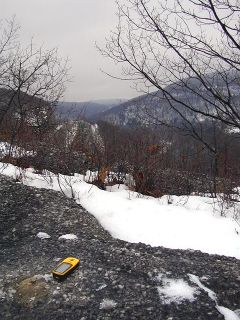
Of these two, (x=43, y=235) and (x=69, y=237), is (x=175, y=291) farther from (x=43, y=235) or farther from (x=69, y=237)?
(x=43, y=235)

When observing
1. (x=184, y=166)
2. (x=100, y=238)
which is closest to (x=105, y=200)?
(x=100, y=238)

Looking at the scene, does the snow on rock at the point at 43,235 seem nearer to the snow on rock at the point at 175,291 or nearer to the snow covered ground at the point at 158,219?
the snow covered ground at the point at 158,219

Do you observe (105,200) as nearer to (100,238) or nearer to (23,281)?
(100,238)

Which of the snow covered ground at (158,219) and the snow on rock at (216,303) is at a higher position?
the snow covered ground at (158,219)

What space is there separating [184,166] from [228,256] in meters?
4.26

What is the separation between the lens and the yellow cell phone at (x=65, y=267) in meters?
3.38

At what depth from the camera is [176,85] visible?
195 inches

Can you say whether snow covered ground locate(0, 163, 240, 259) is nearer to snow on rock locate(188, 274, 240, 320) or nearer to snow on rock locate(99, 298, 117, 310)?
snow on rock locate(188, 274, 240, 320)

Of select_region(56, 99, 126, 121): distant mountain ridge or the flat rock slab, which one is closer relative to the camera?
the flat rock slab

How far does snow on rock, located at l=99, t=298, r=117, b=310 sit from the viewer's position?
9.93 ft

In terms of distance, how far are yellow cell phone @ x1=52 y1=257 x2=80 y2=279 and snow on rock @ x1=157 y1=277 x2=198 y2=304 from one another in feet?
2.49

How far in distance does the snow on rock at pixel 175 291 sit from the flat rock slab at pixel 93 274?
0.10 ft

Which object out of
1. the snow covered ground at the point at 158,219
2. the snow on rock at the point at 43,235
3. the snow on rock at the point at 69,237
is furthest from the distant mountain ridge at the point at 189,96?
the snow on rock at the point at 43,235

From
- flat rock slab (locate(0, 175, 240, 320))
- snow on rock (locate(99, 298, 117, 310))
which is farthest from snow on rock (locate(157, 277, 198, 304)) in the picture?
snow on rock (locate(99, 298, 117, 310))
